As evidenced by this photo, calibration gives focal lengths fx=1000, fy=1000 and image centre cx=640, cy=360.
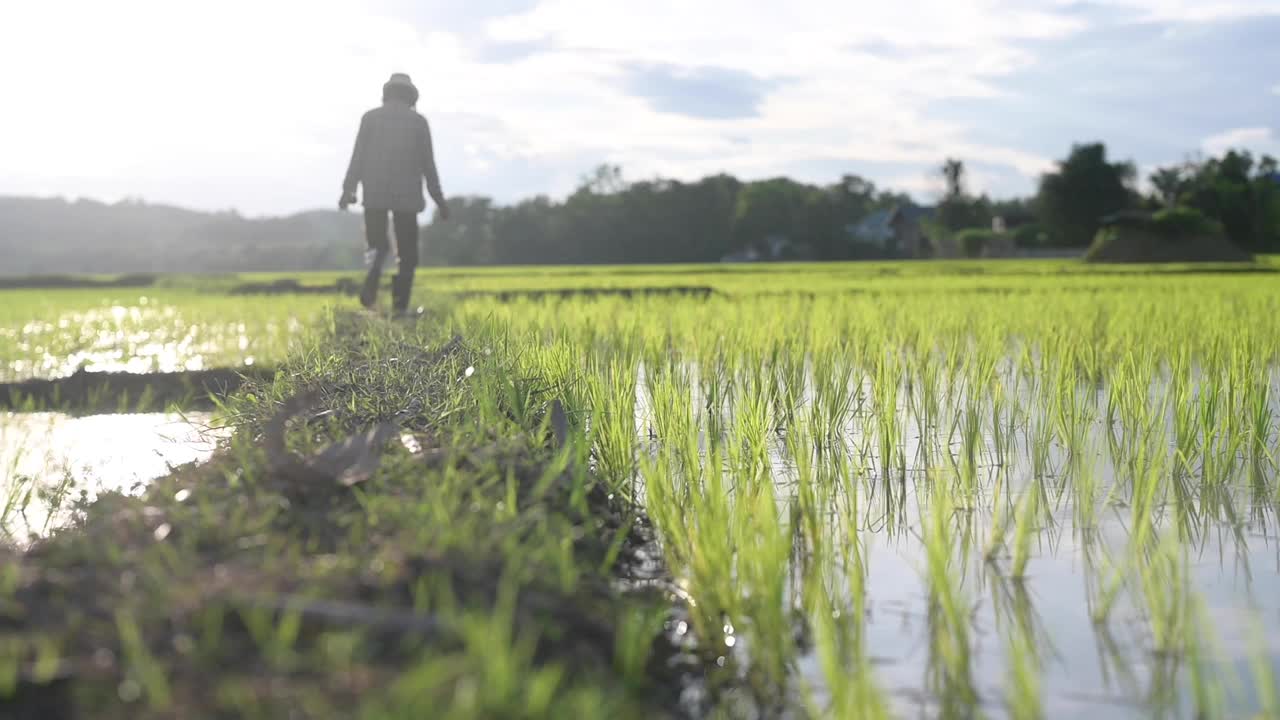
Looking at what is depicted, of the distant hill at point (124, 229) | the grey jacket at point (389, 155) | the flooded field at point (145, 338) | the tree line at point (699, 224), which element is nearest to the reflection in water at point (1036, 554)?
the flooded field at point (145, 338)

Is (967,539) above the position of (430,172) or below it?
below

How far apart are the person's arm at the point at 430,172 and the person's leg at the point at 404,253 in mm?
181

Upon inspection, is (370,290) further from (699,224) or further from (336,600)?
(699,224)

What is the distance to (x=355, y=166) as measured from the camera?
6.37 meters

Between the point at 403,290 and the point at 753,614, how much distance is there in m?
5.87

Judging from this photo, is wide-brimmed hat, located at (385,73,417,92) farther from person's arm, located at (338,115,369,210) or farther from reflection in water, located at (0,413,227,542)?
reflection in water, located at (0,413,227,542)

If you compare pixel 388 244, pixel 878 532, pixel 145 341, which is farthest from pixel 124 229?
pixel 878 532

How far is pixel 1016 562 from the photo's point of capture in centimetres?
193

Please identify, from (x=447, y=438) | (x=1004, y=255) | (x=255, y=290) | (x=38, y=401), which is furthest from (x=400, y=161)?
(x=1004, y=255)

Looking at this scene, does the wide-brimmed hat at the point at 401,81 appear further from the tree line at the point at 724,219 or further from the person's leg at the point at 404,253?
the tree line at the point at 724,219

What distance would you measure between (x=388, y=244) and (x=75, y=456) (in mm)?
3614

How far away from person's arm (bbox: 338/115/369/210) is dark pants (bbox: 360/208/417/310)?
161 millimetres

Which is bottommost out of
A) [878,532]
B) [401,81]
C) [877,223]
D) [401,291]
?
[878,532]

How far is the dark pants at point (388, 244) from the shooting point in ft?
21.6
